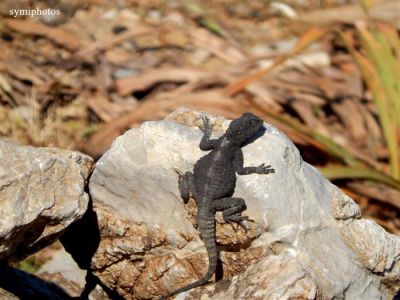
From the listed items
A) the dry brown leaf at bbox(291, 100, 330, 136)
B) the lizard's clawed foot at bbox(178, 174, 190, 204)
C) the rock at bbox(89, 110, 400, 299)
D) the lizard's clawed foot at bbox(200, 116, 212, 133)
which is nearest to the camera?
the rock at bbox(89, 110, 400, 299)

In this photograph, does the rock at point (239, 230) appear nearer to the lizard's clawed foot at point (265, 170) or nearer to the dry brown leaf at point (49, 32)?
the lizard's clawed foot at point (265, 170)

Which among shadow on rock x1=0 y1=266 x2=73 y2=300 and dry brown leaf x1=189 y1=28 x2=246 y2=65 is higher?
shadow on rock x1=0 y1=266 x2=73 y2=300

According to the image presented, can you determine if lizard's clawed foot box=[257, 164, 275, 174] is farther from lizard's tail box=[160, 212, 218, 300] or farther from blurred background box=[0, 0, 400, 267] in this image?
blurred background box=[0, 0, 400, 267]

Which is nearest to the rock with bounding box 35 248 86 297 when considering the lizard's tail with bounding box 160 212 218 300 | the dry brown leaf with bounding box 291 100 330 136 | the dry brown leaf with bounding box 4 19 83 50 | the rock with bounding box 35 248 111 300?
the rock with bounding box 35 248 111 300

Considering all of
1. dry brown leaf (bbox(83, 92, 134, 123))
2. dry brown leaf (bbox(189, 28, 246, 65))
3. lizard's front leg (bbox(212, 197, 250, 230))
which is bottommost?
dry brown leaf (bbox(83, 92, 134, 123))

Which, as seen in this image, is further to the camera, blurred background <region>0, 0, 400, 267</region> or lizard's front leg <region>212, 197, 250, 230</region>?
blurred background <region>0, 0, 400, 267</region>

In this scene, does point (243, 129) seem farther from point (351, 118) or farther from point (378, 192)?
point (351, 118)

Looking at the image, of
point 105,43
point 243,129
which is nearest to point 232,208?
point 243,129
